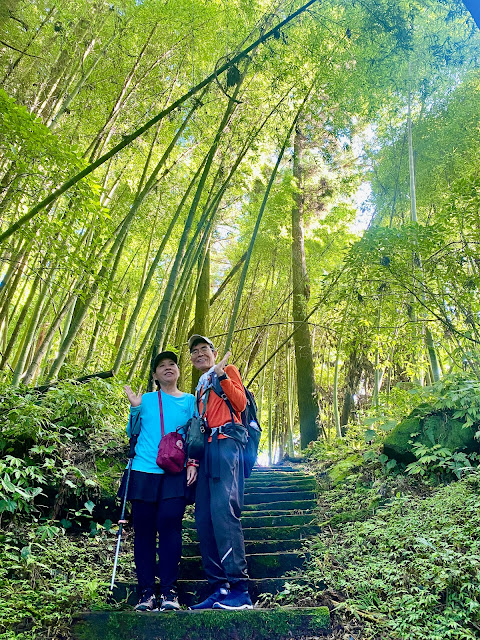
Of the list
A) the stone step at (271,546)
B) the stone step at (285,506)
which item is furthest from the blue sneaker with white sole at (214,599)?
the stone step at (285,506)

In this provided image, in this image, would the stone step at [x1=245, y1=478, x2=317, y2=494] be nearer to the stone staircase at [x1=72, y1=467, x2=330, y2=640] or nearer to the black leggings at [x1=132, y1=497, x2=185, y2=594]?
the stone staircase at [x1=72, y1=467, x2=330, y2=640]

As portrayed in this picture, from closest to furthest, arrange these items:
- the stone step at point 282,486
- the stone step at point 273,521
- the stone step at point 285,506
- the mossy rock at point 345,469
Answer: the stone step at point 273,521 → the stone step at point 285,506 → the mossy rock at point 345,469 → the stone step at point 282,486

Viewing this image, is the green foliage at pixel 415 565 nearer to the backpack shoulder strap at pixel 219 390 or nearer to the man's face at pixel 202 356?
the backpack shoulder strap at pixel 219 390

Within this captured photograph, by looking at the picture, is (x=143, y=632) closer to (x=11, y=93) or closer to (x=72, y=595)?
(x=72, y=595)

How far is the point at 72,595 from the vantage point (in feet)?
7.34

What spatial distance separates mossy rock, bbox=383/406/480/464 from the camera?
3.34 metres

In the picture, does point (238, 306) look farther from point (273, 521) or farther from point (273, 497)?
point (273, 521)

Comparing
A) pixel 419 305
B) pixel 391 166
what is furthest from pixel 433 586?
pixel 391 166

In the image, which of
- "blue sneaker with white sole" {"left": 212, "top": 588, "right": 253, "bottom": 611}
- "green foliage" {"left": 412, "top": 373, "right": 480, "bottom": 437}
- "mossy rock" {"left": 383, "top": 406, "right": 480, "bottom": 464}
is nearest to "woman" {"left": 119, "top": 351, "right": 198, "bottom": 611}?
"blue sneaker with white sole" {"left": 212, "top": 588, "right": 253, "bottom": 611}

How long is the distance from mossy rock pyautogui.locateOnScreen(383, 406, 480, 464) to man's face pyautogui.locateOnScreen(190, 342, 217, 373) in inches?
71.0

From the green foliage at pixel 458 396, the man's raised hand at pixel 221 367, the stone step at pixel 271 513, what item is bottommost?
the stone step at pixel 271 513

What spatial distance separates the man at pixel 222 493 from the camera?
7.25ft

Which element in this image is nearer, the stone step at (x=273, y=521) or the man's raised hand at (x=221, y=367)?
the man's raised hand at (x=221, y=367)

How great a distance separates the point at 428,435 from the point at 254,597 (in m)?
1.80
